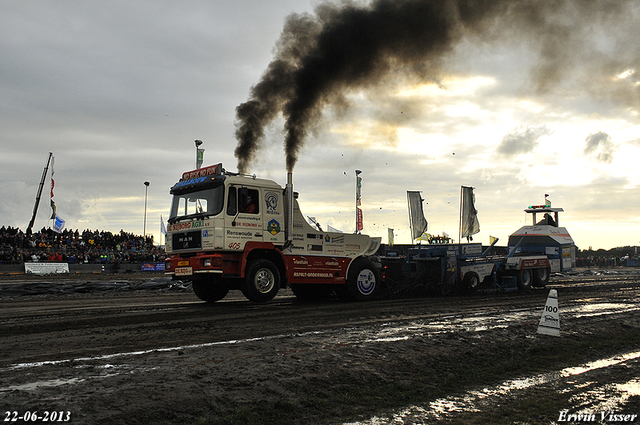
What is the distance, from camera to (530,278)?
2020 cm

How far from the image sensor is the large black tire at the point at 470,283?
A: 676 inches

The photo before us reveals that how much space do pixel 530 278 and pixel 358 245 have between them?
30.9 ft

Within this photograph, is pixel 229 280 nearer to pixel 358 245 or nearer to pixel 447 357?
pixel 358 245

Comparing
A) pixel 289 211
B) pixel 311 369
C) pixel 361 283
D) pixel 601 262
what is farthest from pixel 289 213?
pixel 601 262

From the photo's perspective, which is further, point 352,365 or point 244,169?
point 244,169

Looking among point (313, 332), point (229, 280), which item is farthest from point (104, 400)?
point (229, 280)

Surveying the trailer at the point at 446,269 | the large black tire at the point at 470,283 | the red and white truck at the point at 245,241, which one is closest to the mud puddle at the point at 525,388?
the red and white truck at the point at 245,241

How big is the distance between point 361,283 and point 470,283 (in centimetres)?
500

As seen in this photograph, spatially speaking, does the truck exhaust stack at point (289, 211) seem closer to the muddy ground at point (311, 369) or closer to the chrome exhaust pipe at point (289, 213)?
the chrome exhaust pipe at point (289, 213)

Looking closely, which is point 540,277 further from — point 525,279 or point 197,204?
point 197,204

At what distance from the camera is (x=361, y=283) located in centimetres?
1427

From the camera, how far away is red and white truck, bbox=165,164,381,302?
11.8m

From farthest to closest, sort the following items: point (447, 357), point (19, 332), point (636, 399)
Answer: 1. point (19, 332)
2. point (447, 357)
3. point (636, 399)

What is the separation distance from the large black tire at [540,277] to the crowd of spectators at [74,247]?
2661cm
